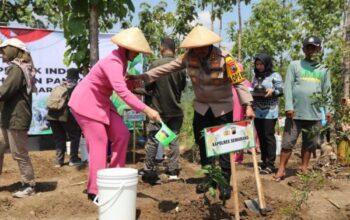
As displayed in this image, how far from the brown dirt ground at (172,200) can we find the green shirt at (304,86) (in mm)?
890

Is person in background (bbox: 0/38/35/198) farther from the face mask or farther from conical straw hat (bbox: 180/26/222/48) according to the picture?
conical straw hat (bbox: 180/26/222/48)

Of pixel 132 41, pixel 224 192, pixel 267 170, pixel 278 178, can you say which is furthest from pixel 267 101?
pixel 132 41

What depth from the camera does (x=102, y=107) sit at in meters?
4.37

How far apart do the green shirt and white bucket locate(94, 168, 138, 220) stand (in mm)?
2651

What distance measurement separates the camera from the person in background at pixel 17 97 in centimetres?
472

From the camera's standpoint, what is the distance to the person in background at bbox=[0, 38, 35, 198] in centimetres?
472

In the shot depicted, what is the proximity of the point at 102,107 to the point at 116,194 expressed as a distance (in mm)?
1096

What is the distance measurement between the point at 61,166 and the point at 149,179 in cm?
193

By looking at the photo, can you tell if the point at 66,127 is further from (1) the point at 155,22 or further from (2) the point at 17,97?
(1) the point at 155,22

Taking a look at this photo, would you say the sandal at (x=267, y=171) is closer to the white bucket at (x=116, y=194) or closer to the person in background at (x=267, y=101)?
the person in background at (x=267, y=101)

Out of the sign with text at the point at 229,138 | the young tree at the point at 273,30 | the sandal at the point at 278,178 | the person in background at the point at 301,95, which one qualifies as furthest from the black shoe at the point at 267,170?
the young tree at the point at 273,30

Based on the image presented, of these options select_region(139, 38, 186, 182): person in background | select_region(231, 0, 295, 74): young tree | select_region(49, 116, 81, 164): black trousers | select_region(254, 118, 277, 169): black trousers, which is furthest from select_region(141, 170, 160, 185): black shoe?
select_region(231, 0, 295, 74): young tree

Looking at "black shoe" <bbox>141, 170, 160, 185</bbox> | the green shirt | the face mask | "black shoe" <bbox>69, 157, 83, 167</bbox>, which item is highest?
the face mask

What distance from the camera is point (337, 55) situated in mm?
3373
